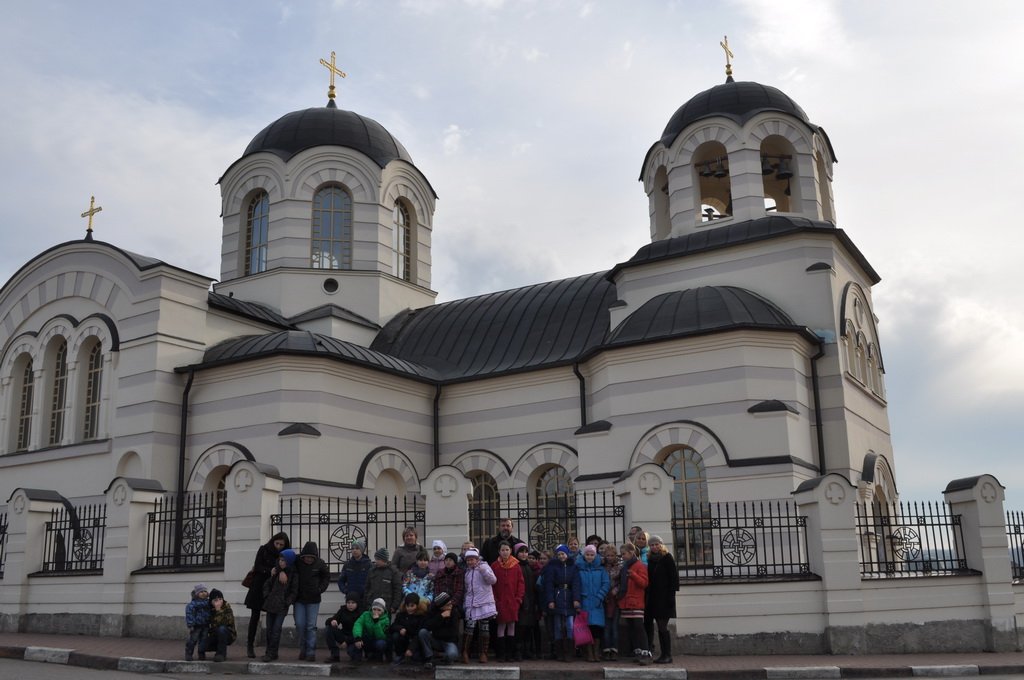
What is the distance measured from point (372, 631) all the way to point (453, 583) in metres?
1.01

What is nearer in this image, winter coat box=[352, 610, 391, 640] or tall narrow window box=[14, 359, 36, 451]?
winter coat box=[352, 610, 391, 640]

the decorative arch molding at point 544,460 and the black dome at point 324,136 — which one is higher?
the black dome at point 324,136

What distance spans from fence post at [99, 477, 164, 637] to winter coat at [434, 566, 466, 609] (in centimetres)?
560

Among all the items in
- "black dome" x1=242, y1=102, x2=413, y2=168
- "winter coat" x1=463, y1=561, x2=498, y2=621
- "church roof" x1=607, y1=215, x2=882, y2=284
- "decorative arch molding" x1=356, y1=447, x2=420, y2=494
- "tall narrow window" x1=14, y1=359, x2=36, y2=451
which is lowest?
"winter coat" x1=463, y1=561, x2=498, y2=621

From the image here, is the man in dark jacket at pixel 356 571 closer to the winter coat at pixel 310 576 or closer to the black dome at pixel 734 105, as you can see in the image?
the winter coat at pixel 310 576

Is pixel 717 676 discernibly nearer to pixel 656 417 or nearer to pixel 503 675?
pixel 503 675

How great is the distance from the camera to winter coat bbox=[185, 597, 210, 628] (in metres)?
11.2

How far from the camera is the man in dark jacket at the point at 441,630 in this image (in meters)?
10.7

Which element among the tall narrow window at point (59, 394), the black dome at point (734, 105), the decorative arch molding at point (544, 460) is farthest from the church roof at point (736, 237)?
the tall narrow window at point (59, 394)

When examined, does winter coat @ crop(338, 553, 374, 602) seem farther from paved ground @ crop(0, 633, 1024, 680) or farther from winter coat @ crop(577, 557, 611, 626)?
winter coat @ crop(577, 557, 611, 626)

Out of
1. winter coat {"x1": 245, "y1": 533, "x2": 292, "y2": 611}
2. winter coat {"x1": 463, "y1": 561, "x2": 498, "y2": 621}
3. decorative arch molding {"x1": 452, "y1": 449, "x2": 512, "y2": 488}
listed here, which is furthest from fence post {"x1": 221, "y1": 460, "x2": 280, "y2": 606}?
decorative arch molding {"x1": 452, "y1": 449, "x2": 512, "y2": 488}

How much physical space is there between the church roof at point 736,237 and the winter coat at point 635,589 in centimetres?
934

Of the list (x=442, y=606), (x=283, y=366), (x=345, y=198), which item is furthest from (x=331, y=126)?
(x=442, y=606)

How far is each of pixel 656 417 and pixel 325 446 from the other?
5910mm
